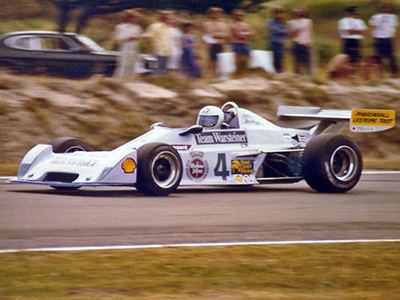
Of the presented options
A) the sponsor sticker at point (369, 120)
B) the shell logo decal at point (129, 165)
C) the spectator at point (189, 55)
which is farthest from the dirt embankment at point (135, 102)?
the sponsor sticker at point (369, 120)

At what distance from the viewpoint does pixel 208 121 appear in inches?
Answer: 425

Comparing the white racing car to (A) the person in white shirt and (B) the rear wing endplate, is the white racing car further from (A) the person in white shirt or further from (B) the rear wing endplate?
(A) the person in white shirt

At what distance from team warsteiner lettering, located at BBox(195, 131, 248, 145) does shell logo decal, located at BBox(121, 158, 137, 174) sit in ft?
3.85

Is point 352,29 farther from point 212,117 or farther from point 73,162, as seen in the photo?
point 73,162

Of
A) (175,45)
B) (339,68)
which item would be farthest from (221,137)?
(339,68)

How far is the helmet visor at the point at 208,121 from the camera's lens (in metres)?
10.7

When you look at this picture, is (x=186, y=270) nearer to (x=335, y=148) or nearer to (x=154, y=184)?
(x=154, y=184)

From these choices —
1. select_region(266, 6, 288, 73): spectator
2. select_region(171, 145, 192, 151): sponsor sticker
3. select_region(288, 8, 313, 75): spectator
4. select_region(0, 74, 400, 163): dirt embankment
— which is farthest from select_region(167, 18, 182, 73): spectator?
select_region(171, 145, 192, 151): sponsor sticker

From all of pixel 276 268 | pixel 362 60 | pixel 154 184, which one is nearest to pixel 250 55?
pixel 362 60

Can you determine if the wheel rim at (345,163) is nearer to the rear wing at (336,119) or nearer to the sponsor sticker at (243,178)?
the rear wing at (336,119)

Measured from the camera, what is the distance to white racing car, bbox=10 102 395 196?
9422 millimetres

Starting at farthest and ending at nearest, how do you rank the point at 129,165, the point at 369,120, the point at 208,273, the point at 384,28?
1. the point at 384,28
2. the point at 369,120
3. the point at 129,165
4. the point at 208,273

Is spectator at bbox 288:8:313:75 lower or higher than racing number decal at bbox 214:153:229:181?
higher

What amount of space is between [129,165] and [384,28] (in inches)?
372
